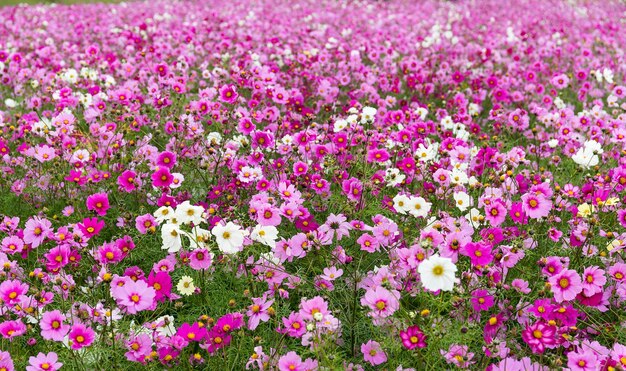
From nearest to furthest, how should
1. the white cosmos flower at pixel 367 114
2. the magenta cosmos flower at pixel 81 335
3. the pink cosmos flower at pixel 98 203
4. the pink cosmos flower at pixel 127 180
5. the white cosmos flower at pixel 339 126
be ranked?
the magenta cosmos flower at pixel 81 335
the pink cosmos flower at pixel 98 203
the pink cosmos flower at pixel 127 180
the white cosmos flower at pixel 367 114
the white cosmos flower at pixel 339 126

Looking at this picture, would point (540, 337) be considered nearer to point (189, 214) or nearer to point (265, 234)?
point (265, 234)

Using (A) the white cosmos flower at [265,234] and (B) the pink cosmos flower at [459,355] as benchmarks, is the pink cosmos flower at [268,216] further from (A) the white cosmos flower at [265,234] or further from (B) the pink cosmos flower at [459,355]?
(B) the pink cosmos flower at [459,355]

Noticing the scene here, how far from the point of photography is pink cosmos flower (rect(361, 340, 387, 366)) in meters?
2.34

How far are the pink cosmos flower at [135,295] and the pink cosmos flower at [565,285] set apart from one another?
1.69 m

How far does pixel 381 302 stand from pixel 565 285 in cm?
78

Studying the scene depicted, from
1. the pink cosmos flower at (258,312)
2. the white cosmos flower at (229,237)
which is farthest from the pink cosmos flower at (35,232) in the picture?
the pink cosmos flower at (258,312)

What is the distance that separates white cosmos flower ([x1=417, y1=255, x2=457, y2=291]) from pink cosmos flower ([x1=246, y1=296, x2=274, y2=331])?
2.26 feet

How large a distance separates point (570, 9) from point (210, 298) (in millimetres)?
12293

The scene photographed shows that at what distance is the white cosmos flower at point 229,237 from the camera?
7.89ft

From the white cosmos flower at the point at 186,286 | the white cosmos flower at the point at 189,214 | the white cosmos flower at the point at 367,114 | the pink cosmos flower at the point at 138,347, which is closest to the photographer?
the pink cosmos flower at the point at 138,347

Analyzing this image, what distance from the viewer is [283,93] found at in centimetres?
423

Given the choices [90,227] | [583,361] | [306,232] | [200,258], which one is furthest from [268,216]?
[583,361]

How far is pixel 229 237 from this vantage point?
2.44 meters

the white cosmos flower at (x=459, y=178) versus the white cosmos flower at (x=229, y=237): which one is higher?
the white cosmos flower at (x=229, y=237)
